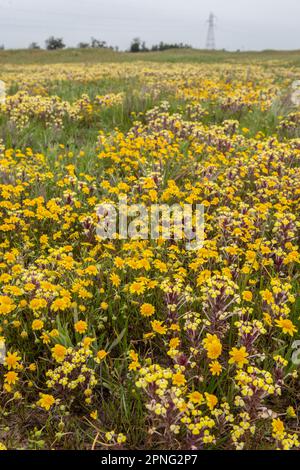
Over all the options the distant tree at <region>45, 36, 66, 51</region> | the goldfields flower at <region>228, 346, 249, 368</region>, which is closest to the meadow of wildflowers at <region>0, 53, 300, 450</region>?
the goldfields flower at <region>228, 346, 249, 368</region>

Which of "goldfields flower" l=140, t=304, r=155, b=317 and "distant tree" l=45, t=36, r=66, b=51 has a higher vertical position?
"distant tree" l=45, t=36, r=66, b=51

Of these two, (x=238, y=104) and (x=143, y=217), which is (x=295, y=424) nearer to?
(x=143, y=217)

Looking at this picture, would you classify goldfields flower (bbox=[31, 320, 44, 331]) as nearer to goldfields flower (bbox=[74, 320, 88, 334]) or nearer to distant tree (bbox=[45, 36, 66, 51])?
goldfields flower (bbox=[74, 320, 88, 334])

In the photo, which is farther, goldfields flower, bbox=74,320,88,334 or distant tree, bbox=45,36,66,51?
distant tree, bbox=45,36,66,51

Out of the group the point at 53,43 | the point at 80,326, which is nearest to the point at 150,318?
the point at 80,326

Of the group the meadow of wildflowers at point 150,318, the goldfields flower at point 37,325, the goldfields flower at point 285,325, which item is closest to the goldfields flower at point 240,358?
the meadow of wildflowers at point 150,318

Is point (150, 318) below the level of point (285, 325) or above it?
below

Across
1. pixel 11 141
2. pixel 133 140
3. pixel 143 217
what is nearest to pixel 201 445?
pixel 143 217

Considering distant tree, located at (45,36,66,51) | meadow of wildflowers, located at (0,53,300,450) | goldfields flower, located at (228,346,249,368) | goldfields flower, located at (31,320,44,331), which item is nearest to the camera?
meadow of wildflowers, located at (0,53,300,450)

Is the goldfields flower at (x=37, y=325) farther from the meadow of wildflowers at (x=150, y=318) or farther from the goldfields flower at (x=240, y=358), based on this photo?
the goldfields flower at (x=240, y=358)

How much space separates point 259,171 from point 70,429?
13.5ft

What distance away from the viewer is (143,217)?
4492 millimetres

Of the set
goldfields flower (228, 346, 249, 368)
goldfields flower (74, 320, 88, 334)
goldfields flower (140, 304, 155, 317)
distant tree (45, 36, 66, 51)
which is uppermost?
distant tree (45, 36, 66, 51)

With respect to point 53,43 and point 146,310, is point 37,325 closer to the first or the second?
point 146,310
